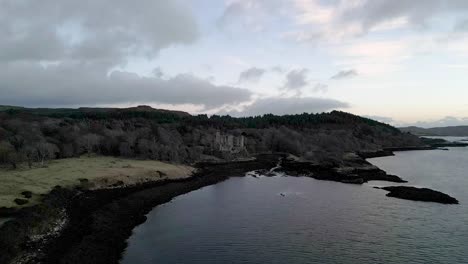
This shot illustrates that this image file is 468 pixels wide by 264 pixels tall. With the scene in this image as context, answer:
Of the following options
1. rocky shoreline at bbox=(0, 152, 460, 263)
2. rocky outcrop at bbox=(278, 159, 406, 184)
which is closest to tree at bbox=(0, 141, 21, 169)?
rocky shoreline at bbox=(0, 152, 460, 263)

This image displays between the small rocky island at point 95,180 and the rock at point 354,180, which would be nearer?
the small rocky island at point 95,180

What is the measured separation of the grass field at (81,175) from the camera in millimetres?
67812

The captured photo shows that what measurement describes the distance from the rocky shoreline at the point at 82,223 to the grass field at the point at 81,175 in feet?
11.7

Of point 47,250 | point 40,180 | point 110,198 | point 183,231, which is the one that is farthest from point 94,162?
point 47,250

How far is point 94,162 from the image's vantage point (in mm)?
105875

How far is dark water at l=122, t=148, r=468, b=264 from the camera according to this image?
1735 inches

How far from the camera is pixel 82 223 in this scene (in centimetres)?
5459

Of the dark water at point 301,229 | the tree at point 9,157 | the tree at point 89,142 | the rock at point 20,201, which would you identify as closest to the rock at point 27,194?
the rock at point 20,201

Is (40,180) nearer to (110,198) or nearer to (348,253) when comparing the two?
(110,198)

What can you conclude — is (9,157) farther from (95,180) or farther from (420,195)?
(420,195)

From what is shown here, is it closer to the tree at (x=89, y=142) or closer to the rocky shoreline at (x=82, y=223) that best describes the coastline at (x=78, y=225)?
the rocky shoreline at (x=82, y=223)

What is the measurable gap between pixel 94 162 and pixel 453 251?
86611 millimetres

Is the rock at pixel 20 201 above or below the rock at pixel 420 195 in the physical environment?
below

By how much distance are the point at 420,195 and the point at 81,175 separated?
68418mm
